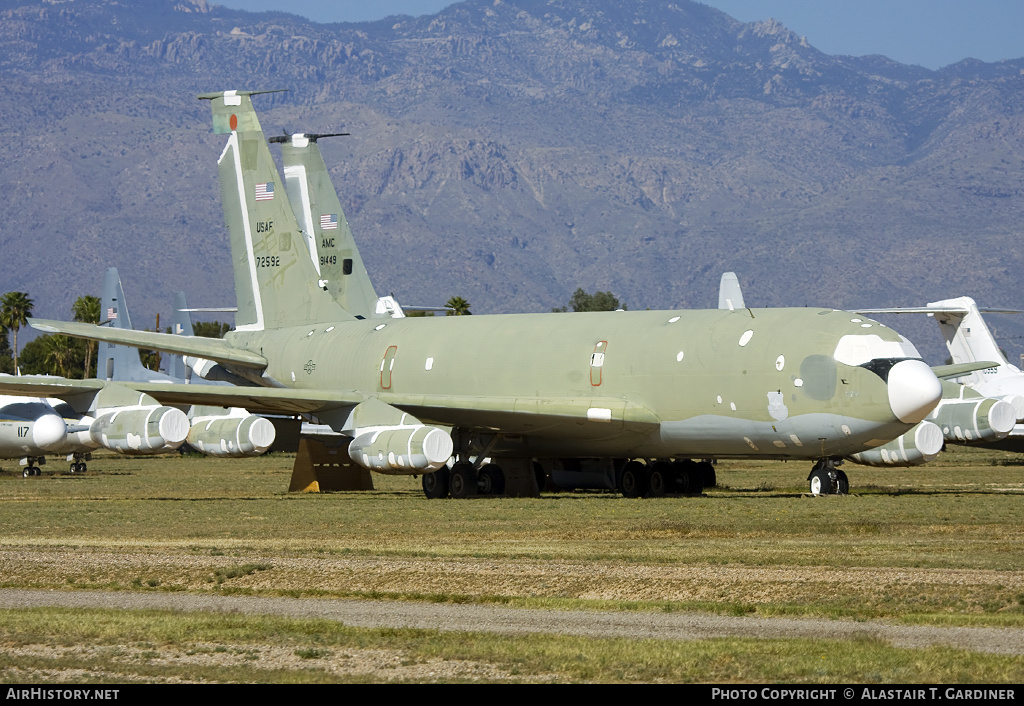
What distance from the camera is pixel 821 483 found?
30.3 meters

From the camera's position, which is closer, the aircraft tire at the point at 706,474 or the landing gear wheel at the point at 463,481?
the landing gear wheel at the point at 463,481

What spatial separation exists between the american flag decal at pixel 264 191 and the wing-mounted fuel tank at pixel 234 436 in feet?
31.4

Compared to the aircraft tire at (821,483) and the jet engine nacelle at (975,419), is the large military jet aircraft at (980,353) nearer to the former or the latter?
the jet engine nacelle at (975,419)

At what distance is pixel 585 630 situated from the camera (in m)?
13.2

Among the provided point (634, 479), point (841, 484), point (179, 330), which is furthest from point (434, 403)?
point (179, 330)

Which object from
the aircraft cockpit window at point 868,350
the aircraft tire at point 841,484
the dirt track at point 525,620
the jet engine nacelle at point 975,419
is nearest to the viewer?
the dirt track at point 525,620

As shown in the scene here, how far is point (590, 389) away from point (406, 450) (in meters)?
4.53

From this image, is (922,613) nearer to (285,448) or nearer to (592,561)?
(592,561)

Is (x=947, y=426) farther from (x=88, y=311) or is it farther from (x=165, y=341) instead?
(x=88, y=311)

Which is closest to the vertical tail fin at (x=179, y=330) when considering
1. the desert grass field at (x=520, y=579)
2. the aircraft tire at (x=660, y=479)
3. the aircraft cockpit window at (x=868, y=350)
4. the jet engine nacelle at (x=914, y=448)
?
the desert grass field at (x=520, y=579)

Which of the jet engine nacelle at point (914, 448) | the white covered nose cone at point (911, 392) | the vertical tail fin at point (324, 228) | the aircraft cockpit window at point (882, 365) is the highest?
the vertical tail fin at point (324, 228)

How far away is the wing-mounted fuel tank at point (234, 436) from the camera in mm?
31109

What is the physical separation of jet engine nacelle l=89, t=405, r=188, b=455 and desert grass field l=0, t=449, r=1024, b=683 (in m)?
1.22

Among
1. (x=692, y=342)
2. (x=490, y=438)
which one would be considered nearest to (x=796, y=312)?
(x=692, y=342)
